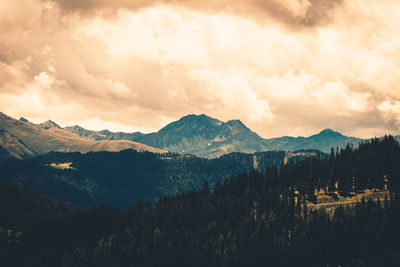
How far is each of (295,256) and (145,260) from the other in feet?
247

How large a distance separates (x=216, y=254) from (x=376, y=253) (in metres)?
78.5

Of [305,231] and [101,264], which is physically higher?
[305,231]

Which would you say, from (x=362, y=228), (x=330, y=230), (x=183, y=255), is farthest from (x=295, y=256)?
(x=183, y=255)

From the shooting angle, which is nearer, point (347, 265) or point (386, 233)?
point (347, 265)

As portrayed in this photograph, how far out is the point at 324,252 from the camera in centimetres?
19162

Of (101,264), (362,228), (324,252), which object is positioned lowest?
(101,264)

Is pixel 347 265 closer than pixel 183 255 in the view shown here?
Yes

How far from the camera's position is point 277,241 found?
196 m

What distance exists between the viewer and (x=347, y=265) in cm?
18412

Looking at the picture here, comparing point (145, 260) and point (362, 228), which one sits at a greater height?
point (362, 228)

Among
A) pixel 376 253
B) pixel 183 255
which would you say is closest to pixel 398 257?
pixel 376 253

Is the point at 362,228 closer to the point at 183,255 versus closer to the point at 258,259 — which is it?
the point at 258,259

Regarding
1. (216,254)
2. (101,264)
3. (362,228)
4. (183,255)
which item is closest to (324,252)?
(362,228)

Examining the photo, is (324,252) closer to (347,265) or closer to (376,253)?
(347,265)
